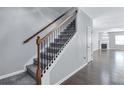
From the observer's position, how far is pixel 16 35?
3.27 meters

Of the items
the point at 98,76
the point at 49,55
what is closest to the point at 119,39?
the point at 98,76

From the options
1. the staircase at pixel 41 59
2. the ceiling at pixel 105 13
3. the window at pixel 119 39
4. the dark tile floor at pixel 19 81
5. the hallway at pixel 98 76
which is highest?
the ceiling at pixel 105 13

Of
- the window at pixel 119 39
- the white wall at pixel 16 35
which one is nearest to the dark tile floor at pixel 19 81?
the white wall at pixel 16 35

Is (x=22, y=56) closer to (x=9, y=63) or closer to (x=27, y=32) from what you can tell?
(x=9, y=63)

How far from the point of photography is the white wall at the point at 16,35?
2967 mm

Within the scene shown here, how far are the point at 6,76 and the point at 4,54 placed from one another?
0.69 metres

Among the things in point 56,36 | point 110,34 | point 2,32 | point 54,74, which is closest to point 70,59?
point 54,74

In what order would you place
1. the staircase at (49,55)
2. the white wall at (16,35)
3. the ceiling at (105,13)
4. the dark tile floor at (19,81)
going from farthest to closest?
the ceiling at (105,13) < the white wall at (16,35) < the staircase at (49,55) < the dark tile floor at (19,81)

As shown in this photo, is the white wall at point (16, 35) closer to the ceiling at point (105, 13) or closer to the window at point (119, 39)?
the ceiling at point (105, 13)

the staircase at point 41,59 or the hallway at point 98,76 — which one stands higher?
the staircase at point 41,59

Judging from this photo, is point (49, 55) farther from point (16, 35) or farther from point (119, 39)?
point (119, 39)

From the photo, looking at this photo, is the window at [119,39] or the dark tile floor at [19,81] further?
the window at [119,39]

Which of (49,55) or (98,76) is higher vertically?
(49,55)
